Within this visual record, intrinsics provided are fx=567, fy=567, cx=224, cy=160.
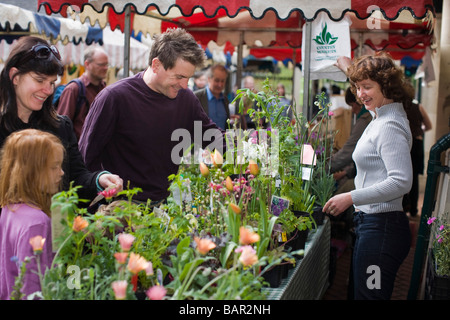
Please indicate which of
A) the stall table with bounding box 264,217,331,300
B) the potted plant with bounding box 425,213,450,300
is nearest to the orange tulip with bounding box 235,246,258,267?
the stall table with bounding box 264,217,331,300

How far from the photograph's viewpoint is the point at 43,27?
5590mm

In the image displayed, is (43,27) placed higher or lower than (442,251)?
higher

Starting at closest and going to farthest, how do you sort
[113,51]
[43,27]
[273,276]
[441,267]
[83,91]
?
1. [273,276]
2. [441,267]
3. [83,91]
4. [43,27]
5. [113,51]

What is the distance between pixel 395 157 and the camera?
235 centimetres

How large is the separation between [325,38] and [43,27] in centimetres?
319

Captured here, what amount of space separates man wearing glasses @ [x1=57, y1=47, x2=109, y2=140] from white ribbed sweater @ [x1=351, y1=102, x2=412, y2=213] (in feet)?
8.42

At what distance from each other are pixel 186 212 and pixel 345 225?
351 centimetres

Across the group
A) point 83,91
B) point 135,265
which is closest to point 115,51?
point 83,91

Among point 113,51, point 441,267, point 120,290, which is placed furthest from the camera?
point 113,51

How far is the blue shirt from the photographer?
→ 5.65 metres

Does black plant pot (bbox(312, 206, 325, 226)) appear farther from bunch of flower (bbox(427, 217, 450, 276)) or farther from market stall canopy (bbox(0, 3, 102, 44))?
market stall canopy (bbox(0, 3, 102, 44))

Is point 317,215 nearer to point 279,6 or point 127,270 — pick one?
point 279,6
